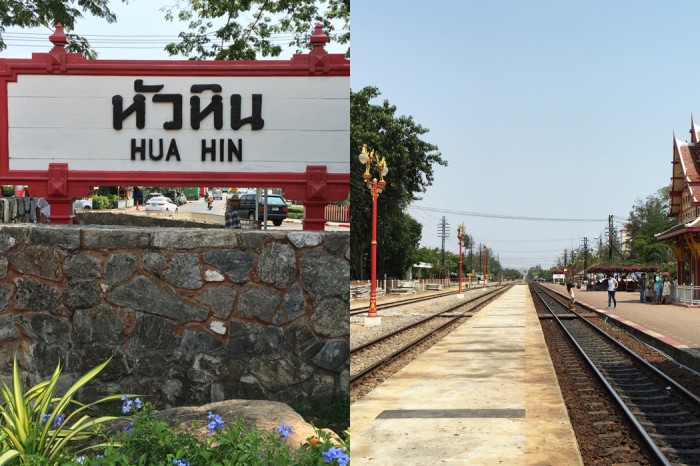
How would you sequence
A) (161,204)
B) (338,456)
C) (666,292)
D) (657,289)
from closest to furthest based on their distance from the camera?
(338,456)
(666,292)
(657,289)
(161,204)

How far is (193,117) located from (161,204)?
31.1ft

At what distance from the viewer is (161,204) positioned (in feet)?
46.4

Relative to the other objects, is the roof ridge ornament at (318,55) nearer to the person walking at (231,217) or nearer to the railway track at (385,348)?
the person walking at (231,217)

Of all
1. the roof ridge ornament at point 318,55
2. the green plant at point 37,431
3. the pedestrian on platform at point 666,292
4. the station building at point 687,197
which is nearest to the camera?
the green plant at point 37,431


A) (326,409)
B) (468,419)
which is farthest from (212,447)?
(468,419)

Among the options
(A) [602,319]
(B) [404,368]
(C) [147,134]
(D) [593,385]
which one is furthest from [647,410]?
(A) [602,319]

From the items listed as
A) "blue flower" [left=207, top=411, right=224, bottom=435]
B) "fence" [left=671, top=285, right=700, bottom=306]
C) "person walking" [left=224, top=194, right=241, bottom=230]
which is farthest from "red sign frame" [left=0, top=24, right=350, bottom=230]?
"fence" [left=671, top=285, right=700, bottom=306]

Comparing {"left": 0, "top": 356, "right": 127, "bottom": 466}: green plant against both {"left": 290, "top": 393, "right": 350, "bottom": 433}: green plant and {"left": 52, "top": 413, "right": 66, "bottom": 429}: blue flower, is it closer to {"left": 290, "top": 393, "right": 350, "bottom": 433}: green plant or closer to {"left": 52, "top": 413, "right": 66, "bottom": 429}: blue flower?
{"left": 52, "top": 413, "right": 66, "bottom": 429}: blue flower

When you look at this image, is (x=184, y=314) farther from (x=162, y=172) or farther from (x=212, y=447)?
(x=212, y=447)

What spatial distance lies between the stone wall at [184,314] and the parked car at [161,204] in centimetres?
745

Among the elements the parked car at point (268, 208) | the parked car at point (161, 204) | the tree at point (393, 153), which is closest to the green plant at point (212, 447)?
the tree at point (393, 153)

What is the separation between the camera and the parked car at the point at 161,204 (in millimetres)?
12552

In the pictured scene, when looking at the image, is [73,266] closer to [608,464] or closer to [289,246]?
[289,246]

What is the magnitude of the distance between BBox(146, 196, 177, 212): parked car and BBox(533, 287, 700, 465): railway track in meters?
7.41
